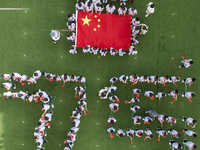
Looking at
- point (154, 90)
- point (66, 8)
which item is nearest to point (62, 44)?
point (66, 8)

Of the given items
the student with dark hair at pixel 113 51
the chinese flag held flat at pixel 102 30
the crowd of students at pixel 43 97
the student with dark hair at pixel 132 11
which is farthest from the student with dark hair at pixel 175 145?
the student with dark hair at pixel 132 11

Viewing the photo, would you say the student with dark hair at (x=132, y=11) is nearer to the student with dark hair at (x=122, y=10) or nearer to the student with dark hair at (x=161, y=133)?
the student with dark hair at (x=122, y=10)

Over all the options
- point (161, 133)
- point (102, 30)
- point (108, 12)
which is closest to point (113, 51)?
point (102, 30)

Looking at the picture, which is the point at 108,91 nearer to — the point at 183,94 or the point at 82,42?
the point at 82,42

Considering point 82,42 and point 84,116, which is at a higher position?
point 82,42

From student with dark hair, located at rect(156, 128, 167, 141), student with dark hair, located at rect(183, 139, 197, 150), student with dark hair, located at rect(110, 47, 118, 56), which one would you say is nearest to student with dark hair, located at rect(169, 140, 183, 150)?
student with dark hair, located at rect(183, 139, 197, 150)

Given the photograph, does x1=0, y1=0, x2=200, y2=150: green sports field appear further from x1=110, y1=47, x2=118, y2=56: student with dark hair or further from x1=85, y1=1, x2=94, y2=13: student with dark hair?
x1=85, y1=1, x2=94, y2=13: student with dark hair
